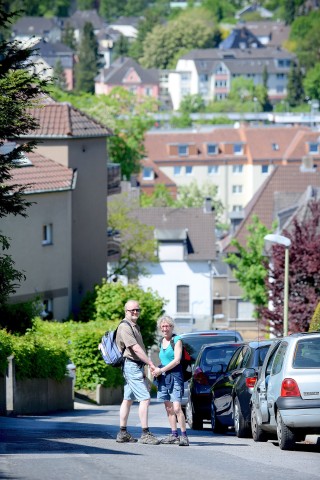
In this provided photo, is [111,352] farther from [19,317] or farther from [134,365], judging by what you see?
[19,317]

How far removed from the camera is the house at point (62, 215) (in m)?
48.4

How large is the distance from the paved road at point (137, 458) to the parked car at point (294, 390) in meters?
0.29

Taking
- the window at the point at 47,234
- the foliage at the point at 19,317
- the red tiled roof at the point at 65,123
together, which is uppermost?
the red tiled roof at the point at 65,123

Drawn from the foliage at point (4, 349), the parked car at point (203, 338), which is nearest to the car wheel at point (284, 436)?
the foliage at point (4, 349)

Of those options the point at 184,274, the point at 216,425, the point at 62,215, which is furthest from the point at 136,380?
the point at 184,274

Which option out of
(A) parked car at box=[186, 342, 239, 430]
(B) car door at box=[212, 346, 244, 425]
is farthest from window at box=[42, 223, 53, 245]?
(B) car door at box=[212, 346, 244, 425]

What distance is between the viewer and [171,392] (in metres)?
19.5

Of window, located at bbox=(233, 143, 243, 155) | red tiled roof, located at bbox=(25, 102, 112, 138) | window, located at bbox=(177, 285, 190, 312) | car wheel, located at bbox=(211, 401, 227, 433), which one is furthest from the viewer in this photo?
window, located at bbox=(233, 143, 243, 155)

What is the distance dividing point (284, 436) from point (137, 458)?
2499 millimetres

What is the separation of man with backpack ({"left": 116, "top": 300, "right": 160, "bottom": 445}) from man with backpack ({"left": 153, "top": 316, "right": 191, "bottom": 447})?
221 mm

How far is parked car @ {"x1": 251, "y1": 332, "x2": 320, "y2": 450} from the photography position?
729 inches

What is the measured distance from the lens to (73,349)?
1576 inches

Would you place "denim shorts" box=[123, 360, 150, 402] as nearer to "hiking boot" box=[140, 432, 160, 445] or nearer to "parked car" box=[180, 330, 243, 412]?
"hiking boot" box=[140, 432, 160, 445]

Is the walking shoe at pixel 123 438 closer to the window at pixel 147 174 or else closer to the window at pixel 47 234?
the window at pixel 47 234
